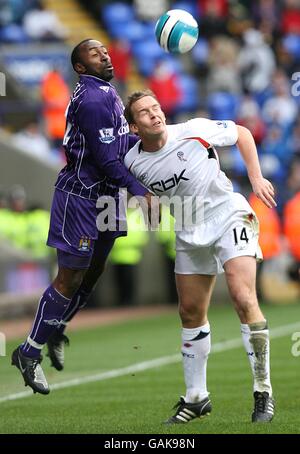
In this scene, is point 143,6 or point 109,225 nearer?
point 109,225

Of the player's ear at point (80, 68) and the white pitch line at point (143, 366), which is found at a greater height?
the player's ear at point (80, 68)

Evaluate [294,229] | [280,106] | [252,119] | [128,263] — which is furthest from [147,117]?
[280,106]

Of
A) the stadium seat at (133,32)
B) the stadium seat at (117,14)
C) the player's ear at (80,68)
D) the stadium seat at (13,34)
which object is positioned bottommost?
the player's ear at (80,68)

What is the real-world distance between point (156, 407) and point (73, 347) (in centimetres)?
497

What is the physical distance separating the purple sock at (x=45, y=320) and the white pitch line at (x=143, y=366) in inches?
41.7

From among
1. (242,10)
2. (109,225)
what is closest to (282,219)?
(242,10)

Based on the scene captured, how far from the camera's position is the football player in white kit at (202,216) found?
805 centimetres

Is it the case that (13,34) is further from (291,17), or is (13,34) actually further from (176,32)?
(176,32)

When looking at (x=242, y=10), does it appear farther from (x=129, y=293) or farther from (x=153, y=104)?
(x=153, y=104)

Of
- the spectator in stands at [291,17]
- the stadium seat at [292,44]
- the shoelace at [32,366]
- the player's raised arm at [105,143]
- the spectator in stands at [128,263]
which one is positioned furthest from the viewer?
the spectator in stands at [291,17]

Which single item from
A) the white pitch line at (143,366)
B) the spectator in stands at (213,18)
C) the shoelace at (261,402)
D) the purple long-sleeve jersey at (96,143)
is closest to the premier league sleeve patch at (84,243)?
the purple long-sleeve jersey at (96,143)

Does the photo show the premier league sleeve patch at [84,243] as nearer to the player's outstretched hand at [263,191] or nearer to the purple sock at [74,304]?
the purple sock at [74,304]

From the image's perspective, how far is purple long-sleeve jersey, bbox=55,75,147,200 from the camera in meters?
8.69

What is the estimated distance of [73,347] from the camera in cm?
1409
